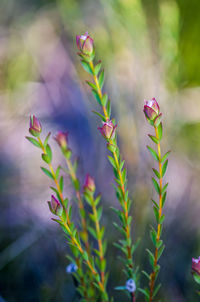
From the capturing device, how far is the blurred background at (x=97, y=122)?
1118mm

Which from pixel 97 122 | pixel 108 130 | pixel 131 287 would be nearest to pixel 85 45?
pixel 108 130

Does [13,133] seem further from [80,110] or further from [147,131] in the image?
[147,131]

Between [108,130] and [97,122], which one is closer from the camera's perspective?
[108,130]

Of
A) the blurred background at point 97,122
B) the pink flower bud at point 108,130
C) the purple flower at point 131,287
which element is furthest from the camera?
the blurred background at point 97,122

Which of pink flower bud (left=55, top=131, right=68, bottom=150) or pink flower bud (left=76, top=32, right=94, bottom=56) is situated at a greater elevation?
pink flower bud (left=76, top=32, right=94, bottom=56)

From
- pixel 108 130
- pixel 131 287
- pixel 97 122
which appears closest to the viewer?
pixel 108 130

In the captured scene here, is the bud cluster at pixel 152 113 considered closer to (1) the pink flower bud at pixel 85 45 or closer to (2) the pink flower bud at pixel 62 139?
(1) the pink flower bud at pixel 85 45

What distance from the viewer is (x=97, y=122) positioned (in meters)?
1.57

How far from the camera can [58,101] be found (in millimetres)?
2020

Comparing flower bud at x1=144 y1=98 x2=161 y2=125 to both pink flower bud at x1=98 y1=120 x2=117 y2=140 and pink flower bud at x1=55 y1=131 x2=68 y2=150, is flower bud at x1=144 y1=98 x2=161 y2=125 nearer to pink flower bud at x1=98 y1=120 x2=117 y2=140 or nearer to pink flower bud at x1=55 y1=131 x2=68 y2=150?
pink flower bud at x1=98 y1=120 x2=117 y2=140

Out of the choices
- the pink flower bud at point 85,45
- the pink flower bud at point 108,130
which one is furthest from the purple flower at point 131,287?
the pink flower bud at point 85,45

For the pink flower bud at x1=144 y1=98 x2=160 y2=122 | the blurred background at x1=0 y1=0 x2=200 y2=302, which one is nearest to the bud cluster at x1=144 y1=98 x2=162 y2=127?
the pink flower bud at x1=144 y1=98 x2=160 y2=122

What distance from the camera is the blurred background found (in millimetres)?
1118

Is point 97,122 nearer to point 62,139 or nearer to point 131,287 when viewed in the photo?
point 62,139
